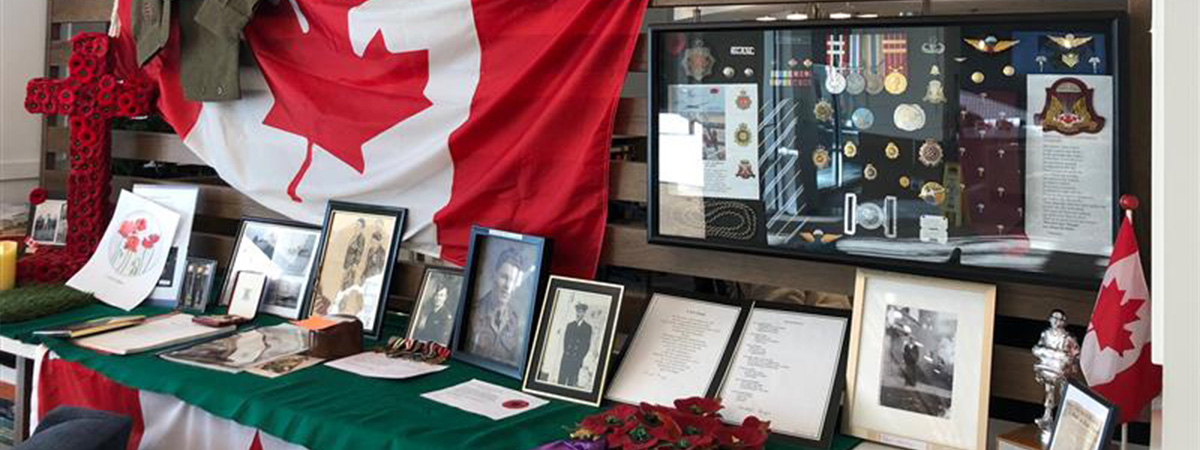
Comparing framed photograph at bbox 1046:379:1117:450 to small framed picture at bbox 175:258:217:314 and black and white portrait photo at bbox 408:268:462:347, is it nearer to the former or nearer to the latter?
black and white portrait photo at bbox 408:268:462:347

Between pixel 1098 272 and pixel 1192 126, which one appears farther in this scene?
pixel 1098 272

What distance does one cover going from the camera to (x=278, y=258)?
2771mm

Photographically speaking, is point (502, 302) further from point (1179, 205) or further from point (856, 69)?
point (1179, 205)

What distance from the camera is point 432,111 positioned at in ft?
8.08

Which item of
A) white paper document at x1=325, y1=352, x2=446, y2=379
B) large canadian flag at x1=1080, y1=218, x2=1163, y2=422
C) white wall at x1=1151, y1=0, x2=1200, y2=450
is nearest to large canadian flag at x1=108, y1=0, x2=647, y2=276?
white paper document at x1=325, y1=352, x2=446, y2=379

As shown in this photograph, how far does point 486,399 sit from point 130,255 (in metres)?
1.51

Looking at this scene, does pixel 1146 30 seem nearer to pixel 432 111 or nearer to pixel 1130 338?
pixel 1130 338

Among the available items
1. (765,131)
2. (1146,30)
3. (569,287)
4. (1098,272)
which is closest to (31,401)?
(569,287)

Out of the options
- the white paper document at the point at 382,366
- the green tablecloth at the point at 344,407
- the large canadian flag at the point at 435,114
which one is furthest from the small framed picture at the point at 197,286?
the white paper document at the point at 382,366

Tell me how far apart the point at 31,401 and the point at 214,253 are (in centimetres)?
78

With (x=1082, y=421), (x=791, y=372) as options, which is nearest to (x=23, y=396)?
(x=791, y=372)

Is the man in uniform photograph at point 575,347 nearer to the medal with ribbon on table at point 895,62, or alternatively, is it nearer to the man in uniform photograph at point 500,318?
the man in uniform photograph at point 500,318

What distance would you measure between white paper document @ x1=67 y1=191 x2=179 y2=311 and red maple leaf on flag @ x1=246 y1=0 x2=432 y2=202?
46 centimetres

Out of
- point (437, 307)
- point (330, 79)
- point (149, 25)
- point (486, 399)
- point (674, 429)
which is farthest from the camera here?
point (149, 25)
